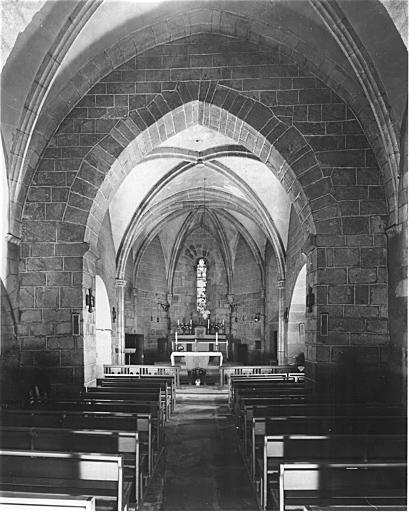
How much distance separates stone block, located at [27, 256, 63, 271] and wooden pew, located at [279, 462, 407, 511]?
508 centimetres

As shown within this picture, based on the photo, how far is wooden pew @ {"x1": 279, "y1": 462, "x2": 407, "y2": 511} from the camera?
353 cm

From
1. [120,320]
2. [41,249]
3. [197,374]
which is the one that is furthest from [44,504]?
[120,320]

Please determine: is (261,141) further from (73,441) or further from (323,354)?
(73,441)

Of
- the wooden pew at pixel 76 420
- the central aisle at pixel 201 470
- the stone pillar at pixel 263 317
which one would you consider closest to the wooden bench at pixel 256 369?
the central aisle at pixel 201 470

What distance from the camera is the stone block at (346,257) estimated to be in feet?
24.4

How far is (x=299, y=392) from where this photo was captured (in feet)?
24.4

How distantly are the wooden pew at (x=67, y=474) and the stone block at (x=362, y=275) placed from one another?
477 cm

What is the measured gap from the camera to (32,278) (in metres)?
7.64

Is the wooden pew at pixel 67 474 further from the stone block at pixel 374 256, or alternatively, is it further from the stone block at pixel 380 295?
the stone block at pixel 374 256

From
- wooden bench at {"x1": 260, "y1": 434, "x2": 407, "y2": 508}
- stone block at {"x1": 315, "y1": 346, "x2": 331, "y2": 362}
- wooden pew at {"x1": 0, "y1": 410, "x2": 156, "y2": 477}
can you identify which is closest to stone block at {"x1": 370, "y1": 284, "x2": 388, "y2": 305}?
stone block at {"x1": 315, "y1": 346, "x2": 331, "y2": 362}

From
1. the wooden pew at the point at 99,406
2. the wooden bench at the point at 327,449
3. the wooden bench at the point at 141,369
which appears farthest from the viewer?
the wooden bench at the point at 141,369

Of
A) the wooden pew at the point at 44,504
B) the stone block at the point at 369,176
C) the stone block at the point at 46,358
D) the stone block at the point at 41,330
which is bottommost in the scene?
the stone block at the point at 46,358

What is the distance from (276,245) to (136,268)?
19.6 feet

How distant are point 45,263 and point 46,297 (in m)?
0.51
